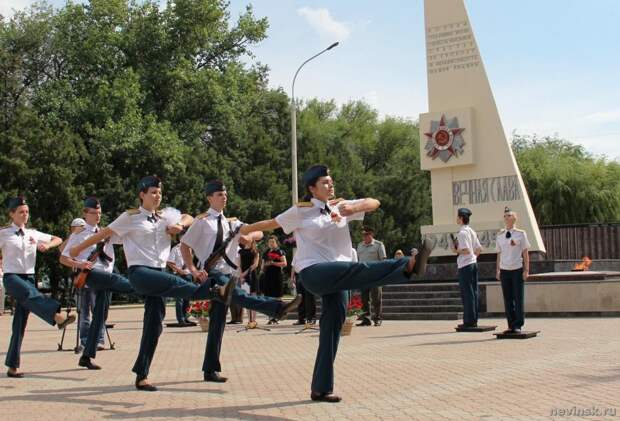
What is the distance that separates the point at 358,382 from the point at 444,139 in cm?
1974

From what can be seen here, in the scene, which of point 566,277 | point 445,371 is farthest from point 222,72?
point 445,371

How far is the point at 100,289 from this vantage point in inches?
402

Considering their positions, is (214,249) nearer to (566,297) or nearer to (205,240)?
(205,240)

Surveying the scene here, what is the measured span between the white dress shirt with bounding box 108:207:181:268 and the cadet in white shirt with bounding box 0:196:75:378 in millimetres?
1447

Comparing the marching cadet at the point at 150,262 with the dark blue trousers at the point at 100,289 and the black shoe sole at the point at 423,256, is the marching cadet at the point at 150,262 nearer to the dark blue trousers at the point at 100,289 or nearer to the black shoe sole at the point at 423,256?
the dark blue trousers at the point at 100,289

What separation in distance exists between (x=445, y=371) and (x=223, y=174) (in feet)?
A: 120

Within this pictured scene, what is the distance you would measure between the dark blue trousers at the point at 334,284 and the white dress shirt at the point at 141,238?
2.07 metres

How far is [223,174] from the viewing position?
1775 inches

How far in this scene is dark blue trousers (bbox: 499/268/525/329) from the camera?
13461 millimetres

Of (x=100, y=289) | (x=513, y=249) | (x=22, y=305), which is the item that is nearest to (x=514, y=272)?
(x=513, y=249)

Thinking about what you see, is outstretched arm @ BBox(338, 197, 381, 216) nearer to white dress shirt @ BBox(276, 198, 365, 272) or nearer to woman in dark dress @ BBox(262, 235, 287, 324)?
white dress shirt @ BBox(276, 198, 365, 272)

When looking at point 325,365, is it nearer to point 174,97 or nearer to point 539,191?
point 174,97

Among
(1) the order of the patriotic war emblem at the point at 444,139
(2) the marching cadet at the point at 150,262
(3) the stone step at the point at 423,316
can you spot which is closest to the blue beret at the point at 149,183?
(2) the marching cadet at the point at 150,262

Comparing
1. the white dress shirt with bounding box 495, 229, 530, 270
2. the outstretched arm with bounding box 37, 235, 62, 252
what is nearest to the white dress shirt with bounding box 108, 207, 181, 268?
the outstretched arm with bounding box 37, 235, 62, 252
